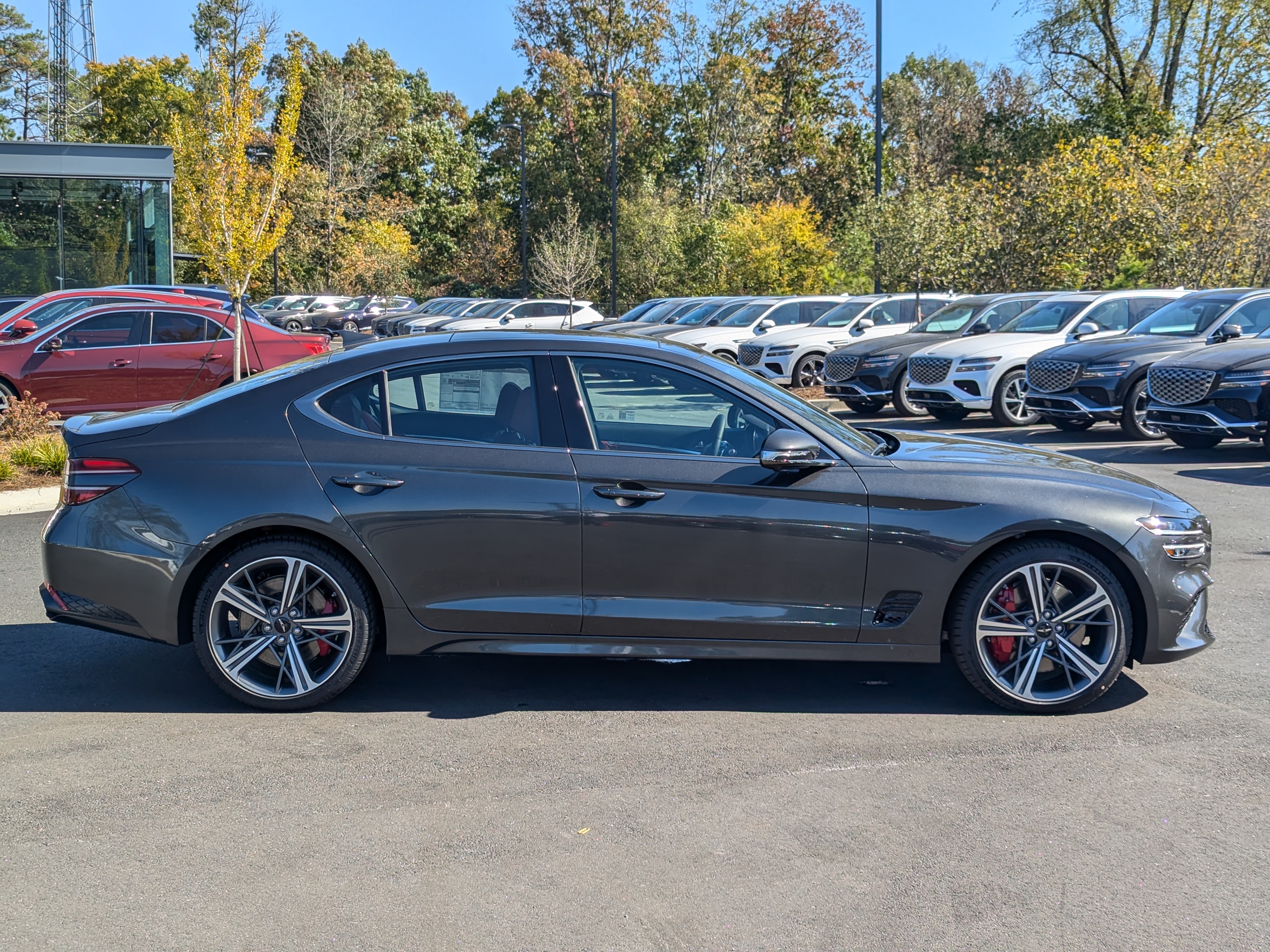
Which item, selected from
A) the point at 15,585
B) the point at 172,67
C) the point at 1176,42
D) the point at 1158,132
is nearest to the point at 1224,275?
the point at 1158,132

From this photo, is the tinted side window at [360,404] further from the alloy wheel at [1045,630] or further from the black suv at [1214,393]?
the black suv at [1214,393]

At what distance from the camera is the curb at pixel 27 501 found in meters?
10.4

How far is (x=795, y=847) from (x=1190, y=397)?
36.8 ft

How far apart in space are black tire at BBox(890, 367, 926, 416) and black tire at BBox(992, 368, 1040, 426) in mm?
1389

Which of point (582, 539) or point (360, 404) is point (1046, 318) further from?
point (360, 404)

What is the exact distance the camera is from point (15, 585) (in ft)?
24.8

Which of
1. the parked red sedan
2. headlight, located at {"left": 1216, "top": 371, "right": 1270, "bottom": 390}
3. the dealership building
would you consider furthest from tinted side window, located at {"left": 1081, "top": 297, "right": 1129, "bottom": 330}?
the dealership building

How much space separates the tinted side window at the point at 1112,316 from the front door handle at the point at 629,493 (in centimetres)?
1428

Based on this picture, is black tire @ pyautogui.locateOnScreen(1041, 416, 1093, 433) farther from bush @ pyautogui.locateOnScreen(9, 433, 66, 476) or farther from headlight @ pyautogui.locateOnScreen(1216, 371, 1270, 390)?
Answer: bush @ pyautogui.locateOnScreen(9, 433, 66, 476)

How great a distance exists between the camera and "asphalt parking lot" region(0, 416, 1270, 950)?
3441 millimetres

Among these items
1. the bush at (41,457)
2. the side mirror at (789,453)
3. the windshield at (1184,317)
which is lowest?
the bush at (41,457)

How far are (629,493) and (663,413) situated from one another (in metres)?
0.44

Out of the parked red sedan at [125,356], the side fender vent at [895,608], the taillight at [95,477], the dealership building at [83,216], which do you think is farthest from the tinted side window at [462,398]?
the dealership building at [83,216]

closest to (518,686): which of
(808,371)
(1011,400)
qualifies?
(1011,400)
